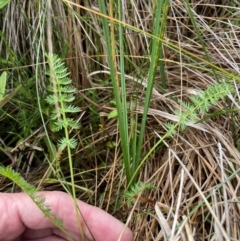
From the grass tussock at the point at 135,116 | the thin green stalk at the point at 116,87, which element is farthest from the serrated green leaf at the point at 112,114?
the thin green stalk at the point at 116,87

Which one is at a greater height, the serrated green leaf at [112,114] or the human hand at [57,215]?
the serrated green leaf at [112,114]

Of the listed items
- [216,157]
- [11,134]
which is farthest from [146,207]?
[11,134]

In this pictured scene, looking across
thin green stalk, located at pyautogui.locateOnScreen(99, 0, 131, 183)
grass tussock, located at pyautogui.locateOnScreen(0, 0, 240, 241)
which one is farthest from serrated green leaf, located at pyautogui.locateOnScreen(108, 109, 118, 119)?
thin green stalk, located at pyautogui.locateOnScreen(99, 0, 131, 183)

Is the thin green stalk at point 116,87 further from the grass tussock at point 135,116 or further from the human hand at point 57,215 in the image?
the human hand at point 57,215

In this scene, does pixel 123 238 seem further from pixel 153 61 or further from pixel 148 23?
pixel 148 23

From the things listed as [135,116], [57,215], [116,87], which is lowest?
[57,215]

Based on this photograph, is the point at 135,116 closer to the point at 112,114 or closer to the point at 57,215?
the point at 112,114

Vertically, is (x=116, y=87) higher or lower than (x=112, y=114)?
higher

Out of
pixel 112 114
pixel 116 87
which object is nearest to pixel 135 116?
pixel 112 114
